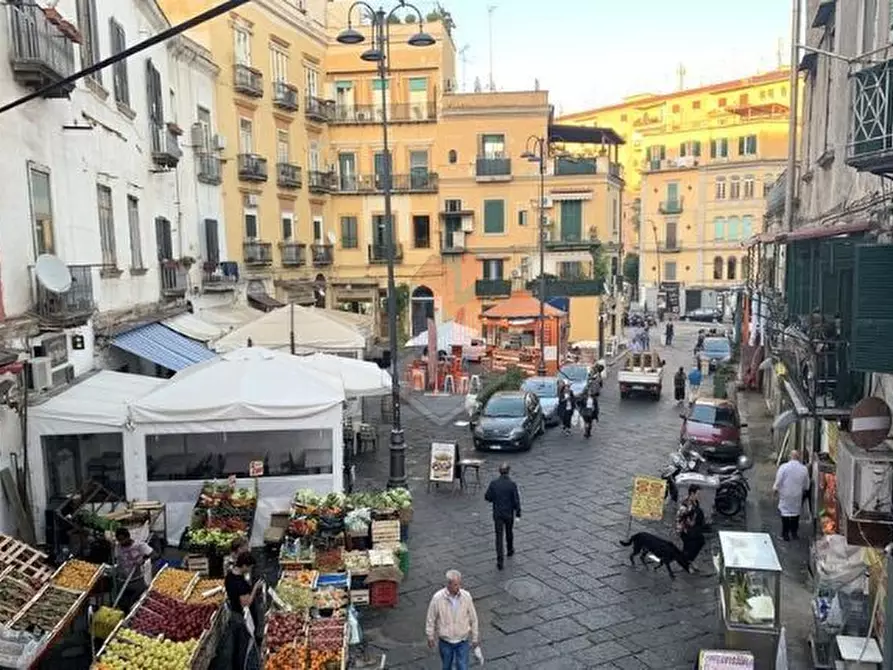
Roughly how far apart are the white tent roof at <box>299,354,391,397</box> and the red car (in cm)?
758

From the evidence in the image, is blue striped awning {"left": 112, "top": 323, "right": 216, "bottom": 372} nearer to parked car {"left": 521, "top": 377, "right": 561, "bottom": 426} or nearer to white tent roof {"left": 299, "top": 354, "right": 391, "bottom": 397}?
white tent roof {"left": 299, "top": 354, "right": 391, "bottom": 397}

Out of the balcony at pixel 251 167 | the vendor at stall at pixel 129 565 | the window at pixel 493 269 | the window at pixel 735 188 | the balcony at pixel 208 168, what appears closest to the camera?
the vendor at stall at pixel 129 565

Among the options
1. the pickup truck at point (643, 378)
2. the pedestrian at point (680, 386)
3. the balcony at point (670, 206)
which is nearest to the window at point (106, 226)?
the pickup truck at point (643, 378)

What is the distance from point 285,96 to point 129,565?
26.3 meters

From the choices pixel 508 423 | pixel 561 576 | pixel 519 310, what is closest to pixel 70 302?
pixel 561 576

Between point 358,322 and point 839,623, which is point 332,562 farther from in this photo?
point 358,322

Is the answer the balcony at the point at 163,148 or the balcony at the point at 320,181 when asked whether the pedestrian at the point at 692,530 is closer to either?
the balcony at the point at 163,148

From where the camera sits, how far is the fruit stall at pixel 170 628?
808 cm

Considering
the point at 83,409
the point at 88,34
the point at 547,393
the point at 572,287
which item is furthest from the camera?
the point at 572,287

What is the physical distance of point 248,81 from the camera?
29.7m

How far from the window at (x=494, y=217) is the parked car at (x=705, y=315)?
25747mm

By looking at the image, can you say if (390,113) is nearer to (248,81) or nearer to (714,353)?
(248,81)

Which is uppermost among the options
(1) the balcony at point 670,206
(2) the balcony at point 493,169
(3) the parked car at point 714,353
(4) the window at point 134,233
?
(2) the balcony at point 493,169

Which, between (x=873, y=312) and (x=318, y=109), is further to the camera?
(x=318, y=109)
